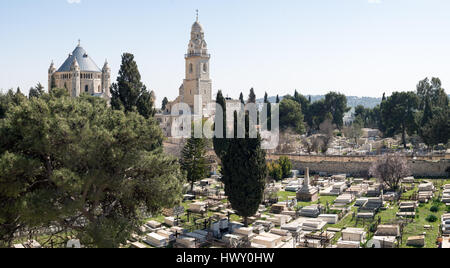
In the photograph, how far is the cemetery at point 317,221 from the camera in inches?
712

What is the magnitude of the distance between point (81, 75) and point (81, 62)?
290 cm

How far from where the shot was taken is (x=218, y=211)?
968 inches

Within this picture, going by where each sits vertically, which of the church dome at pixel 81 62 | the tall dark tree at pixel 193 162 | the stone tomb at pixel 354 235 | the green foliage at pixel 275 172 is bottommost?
the stone tomb at pixel 354 235

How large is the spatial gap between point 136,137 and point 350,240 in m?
10.4

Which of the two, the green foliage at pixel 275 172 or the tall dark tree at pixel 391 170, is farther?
the green foliage at pixel 275 172

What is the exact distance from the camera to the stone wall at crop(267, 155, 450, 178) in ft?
110

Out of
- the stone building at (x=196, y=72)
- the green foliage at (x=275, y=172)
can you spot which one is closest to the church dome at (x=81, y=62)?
the stone building at (x=196, y=72)

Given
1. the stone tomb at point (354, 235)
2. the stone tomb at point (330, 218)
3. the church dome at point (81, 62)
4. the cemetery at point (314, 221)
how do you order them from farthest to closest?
the church dome at point (81, 62) → the stone tomb at point (330, 218) → the cemetery at point (314, 221) → the stone tomb at point (354, 235)

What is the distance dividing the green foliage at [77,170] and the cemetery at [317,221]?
3920 mm

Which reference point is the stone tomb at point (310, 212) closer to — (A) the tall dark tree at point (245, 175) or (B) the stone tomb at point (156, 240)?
(A) the tall dark tree at point (245, 175)
